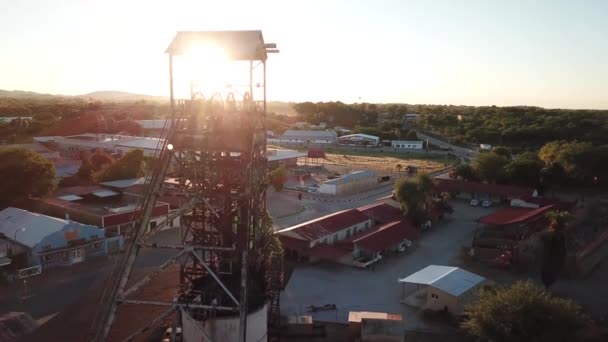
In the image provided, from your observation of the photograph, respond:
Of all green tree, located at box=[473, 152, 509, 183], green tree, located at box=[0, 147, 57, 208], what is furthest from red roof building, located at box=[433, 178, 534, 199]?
green tree, located at box=[0, 147, 57, 208]

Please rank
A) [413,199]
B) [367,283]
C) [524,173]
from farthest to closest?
[524,173] → [413,199] → [367,283]

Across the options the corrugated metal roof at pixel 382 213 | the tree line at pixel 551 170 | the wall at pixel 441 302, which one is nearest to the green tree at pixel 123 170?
the corrugated metal roof at pixel 382 213

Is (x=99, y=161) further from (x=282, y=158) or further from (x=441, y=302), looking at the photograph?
(x=441, y=302)

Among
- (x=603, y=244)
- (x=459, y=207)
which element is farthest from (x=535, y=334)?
(x=459, y=207)

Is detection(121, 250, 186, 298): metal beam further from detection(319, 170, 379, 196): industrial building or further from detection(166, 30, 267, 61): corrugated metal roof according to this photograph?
detection(319, 170, 379, 196): industrial building

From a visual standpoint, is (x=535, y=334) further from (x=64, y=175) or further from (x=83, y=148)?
(x=83, y=148)

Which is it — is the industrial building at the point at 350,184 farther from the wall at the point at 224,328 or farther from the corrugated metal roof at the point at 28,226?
the wall at the point at 224,328

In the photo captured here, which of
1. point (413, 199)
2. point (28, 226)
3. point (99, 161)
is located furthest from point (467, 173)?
point (28, 226)
